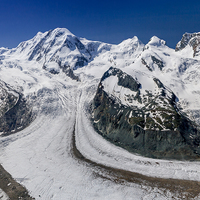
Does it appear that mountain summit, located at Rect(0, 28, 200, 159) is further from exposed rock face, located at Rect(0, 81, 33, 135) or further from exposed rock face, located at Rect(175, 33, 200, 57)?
exposed rock face, located at Rect(0, 81, 33, 135)

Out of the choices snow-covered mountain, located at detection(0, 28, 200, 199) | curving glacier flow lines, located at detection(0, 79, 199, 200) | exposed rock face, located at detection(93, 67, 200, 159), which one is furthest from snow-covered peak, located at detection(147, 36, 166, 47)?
curving glacier flow lines, located at detection(0, 79, 199, 200)

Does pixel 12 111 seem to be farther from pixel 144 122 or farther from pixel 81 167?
pixel 144 122

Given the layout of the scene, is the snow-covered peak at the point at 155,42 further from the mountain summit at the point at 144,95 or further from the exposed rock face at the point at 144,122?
the exposed rock face at the point at 144,122

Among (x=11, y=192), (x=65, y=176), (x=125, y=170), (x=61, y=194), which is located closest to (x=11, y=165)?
(x=11, y=192)

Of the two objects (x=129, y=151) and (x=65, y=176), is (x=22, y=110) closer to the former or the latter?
(x=65, y=176)

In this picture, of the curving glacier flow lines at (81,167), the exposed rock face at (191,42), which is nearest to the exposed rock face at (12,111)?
the curving glacier flow lines at (81,167)

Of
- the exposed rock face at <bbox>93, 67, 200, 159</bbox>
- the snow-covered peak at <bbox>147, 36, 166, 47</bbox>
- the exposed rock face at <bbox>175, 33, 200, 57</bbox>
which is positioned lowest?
the exposed rock face at <bbox>93, 67, 200, 159</bbox>
